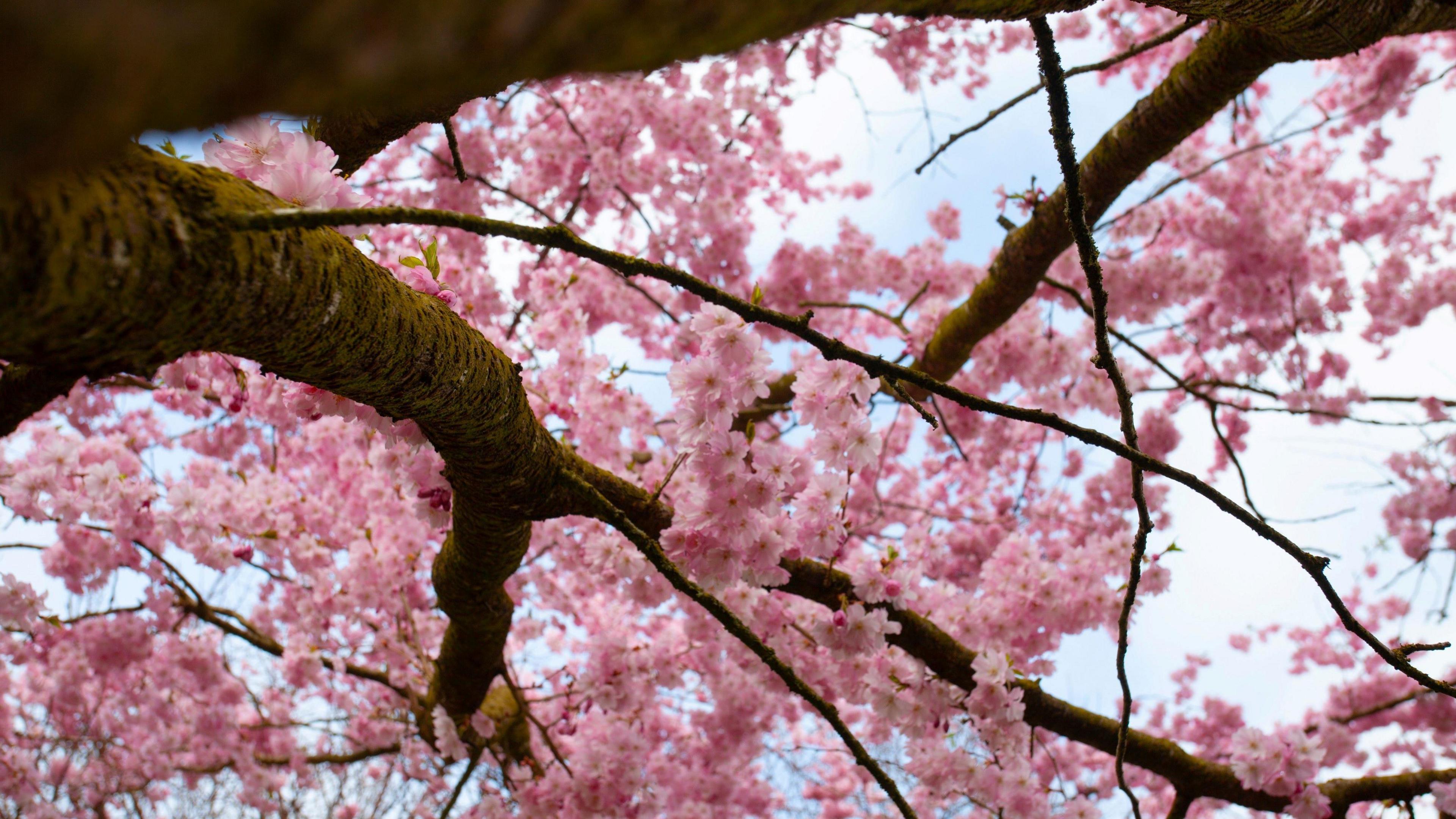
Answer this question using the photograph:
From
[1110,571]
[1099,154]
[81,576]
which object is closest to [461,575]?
[1099,154]

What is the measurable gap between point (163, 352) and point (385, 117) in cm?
105

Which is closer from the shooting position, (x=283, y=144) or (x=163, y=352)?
(x=163, y=352)

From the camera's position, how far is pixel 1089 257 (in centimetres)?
124

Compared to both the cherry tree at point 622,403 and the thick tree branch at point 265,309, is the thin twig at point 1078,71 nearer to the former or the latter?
the cherry tree at point 622,403

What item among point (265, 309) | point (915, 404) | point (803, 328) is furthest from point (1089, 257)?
point (265, 309)

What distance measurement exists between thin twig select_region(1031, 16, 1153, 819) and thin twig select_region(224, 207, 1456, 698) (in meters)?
0.12

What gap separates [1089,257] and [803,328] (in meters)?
0.54

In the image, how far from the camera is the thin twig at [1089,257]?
3.76ft

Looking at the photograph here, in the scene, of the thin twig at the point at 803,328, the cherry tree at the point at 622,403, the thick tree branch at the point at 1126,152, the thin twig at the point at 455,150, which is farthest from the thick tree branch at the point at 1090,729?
the thick tree branch at the point at 1126,152

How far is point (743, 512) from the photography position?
2.10 m

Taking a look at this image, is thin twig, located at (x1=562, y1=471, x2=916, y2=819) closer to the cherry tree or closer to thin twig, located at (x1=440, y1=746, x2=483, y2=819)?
the cherry tree

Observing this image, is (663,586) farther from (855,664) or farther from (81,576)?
(81,576)

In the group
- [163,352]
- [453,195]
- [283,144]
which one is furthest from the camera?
[453,195]

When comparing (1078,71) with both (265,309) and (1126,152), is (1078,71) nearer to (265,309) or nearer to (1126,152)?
(1126,152)
